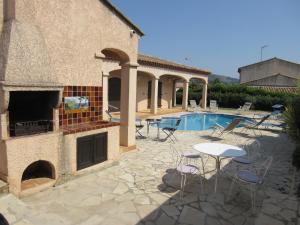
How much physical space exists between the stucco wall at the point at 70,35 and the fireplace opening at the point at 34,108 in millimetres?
602

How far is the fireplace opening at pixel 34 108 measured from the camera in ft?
19.9

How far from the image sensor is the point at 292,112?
29.0ft

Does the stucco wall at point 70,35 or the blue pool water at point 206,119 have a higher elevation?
the stucco wall at point 70,35

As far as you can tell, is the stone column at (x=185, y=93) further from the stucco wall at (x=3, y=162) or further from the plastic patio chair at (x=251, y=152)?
the stucco wall at (x=3, y=162)

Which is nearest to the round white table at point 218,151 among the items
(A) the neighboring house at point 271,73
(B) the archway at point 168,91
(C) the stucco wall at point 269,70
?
(B) the archway at point 168,91

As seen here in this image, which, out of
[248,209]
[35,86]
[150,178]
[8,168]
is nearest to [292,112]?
[248,209]

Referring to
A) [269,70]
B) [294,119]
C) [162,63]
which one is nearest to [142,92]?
[162,63]

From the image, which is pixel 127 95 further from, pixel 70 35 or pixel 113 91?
pixel 113 91

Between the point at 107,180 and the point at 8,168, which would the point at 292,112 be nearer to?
the point at 107,180

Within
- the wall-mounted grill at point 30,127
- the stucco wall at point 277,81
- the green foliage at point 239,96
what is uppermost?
the stucco wall at point 277,81

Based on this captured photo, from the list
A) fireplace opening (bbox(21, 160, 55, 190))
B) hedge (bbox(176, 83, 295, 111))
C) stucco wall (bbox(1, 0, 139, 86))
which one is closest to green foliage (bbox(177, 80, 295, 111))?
hedge (bbox(176, 83, 295, 111))

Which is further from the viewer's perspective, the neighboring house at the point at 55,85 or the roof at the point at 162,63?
the roof at the point at 162,63

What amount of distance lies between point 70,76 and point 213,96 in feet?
85.8

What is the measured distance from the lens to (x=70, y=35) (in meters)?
6.62
